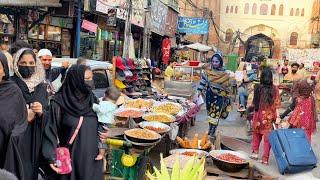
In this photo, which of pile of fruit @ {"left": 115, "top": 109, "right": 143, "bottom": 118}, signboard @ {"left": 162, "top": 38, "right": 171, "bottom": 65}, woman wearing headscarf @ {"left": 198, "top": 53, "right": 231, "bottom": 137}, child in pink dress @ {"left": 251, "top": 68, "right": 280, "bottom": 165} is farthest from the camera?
signboard @ {"left": 162, "top": 38, "right": 171, "bottom": 65}

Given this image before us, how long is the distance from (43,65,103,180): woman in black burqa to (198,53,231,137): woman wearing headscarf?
15.7ft

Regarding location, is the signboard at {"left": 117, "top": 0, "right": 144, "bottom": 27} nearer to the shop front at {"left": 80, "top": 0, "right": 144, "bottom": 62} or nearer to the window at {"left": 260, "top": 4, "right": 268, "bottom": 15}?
the shop front at {"left": 80, "top": 0, "right": 144, "bottom": 62}

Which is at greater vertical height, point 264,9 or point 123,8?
point 264,9

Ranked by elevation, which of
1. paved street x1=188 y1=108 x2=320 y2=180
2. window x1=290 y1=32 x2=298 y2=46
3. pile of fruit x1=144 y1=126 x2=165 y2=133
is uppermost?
window x1=290 y1=32 x2=298 y2=46

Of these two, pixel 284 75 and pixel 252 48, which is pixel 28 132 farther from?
pixel 252 48

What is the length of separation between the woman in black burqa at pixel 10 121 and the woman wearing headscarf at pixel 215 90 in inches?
215

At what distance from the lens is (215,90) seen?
8773mm

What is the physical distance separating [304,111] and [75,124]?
4.82 meters

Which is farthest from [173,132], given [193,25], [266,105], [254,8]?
[254,8]

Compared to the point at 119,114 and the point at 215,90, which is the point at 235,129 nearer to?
the point at 215,90

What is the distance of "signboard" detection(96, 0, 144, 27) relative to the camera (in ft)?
Answer: 47.8

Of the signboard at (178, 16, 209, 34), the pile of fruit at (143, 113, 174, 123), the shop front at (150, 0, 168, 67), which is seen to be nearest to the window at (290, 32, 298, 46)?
Result: the signboard at (178, 16, 209, 34)

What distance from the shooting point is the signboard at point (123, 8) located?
14573 mm

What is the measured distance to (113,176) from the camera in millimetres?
5605
